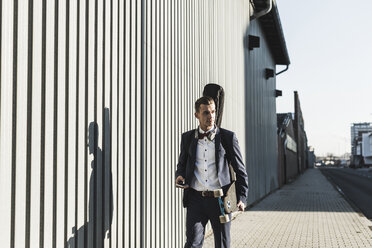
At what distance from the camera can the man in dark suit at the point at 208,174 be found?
Result: 404 centimetres

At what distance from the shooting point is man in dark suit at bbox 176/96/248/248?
4039 mm

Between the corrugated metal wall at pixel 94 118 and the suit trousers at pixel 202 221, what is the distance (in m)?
0.79

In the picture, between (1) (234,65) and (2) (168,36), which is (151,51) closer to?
(2) (168,36)

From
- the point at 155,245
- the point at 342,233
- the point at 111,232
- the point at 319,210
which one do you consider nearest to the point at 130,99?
the point at 111,232

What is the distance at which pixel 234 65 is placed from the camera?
11.7 metres

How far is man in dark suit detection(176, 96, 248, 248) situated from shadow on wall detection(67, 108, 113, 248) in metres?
0.70

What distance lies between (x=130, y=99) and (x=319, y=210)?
30.5ft

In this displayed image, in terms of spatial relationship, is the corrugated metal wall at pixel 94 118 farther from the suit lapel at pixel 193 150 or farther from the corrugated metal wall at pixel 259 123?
the corrugated metal wall at pixel 259 123

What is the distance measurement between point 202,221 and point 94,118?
132cm

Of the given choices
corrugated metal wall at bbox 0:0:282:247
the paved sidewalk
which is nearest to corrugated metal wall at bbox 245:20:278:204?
the paved sidewalk

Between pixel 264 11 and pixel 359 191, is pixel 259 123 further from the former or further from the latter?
pixel 359 191

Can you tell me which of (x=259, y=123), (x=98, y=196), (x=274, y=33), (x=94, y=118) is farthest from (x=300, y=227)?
(x=274, y=33)

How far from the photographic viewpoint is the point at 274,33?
1933 cm

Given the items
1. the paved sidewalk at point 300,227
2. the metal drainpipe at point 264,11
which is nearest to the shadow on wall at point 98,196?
the paved sidewalk at point 300,227
